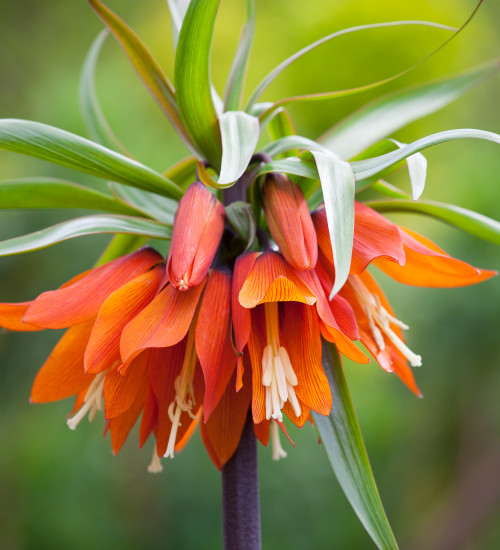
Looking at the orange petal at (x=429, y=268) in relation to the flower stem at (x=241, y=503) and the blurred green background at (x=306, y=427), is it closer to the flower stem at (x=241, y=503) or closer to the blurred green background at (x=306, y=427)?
the flower stem at (x=241, y=503)

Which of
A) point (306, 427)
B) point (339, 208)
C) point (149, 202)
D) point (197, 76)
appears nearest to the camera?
point (339, 208)

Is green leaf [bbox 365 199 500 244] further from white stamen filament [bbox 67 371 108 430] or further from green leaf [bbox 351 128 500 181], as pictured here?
white stamen filament [bbox 67 371 108 430]

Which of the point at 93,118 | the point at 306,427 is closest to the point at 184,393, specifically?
the point at 93,118

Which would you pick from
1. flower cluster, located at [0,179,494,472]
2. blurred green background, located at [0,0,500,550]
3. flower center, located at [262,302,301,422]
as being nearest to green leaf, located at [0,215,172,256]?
flower cluster, located at [0,179,494,472]

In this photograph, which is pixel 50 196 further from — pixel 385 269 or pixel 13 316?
pixel 385 269

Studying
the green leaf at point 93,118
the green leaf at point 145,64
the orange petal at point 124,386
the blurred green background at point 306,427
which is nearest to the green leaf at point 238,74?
the green leaf at point 145,64

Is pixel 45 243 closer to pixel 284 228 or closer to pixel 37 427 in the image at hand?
pixel 284 228
